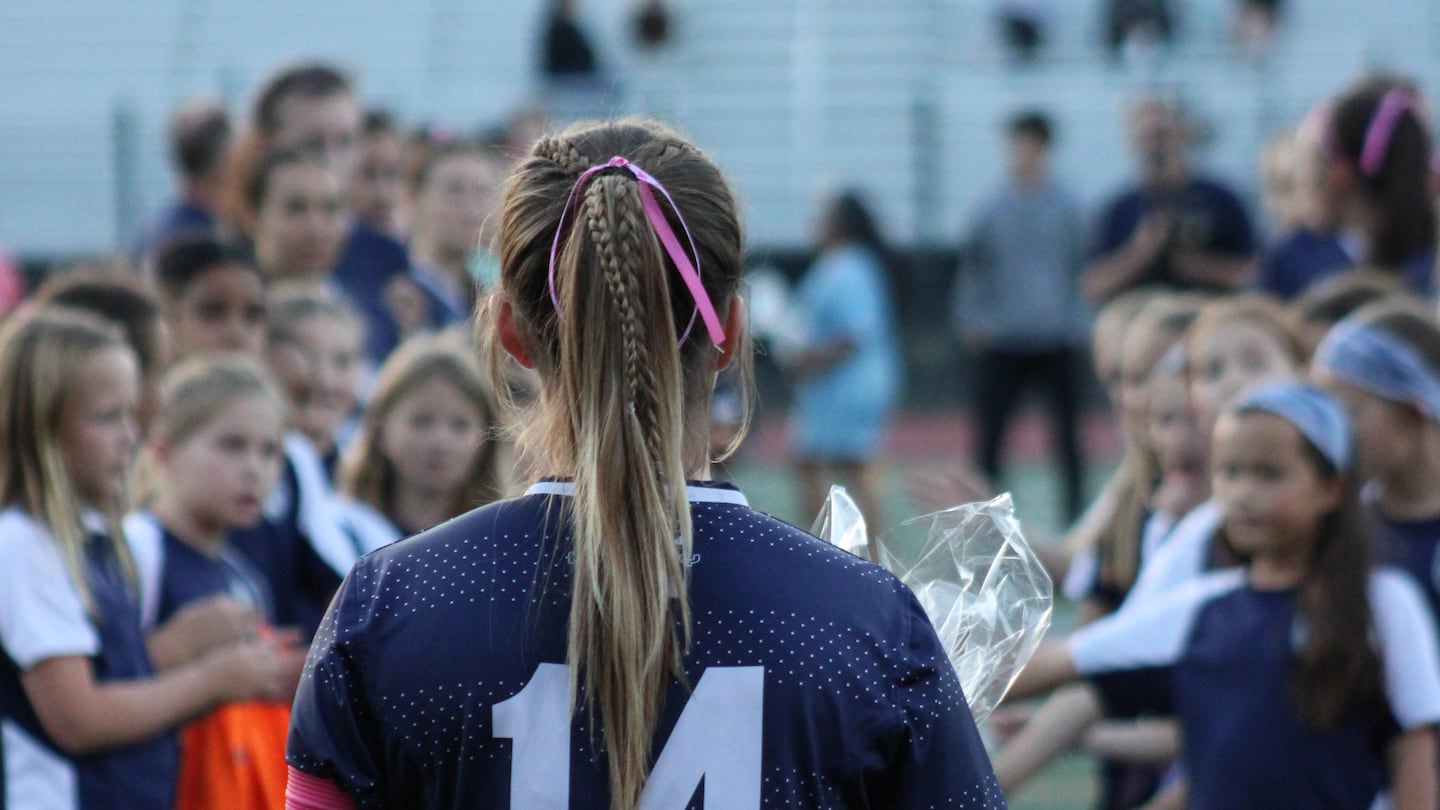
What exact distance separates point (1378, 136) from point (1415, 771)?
246 centimetres

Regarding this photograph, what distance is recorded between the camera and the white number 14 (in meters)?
1.62

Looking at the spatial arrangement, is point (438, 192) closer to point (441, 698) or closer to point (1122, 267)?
point (1122, 267)

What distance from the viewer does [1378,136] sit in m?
4.84

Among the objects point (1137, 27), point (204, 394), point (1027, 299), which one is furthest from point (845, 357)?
point (1137, 27)

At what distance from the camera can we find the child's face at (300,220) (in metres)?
5.20

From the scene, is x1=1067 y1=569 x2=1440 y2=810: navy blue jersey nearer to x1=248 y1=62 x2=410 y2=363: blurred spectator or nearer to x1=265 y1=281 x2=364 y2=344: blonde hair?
x1=265 y1=281 x2=364 y2=344: blonde hair

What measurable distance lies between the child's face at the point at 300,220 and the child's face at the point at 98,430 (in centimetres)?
207

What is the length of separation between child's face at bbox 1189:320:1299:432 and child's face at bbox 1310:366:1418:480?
0.39m

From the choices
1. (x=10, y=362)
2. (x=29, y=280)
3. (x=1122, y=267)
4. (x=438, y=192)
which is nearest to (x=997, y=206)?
(x=1122, y=267)

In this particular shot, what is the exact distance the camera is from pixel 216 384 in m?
3.56

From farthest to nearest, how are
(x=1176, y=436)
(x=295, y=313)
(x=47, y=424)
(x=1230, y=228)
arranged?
(x=1230, y=228) < (x=295, y=313) < (x=1176, y=436) < (x=47, y=424)

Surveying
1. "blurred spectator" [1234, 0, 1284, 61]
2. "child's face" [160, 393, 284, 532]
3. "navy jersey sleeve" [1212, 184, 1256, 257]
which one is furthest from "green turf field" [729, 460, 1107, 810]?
"blurred spectator" [1234, 0, 1284, 61]

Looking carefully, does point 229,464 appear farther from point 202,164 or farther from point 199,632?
point 202,164

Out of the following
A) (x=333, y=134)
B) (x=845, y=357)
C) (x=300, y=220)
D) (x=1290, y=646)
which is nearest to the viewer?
(x=1290, y=646)
